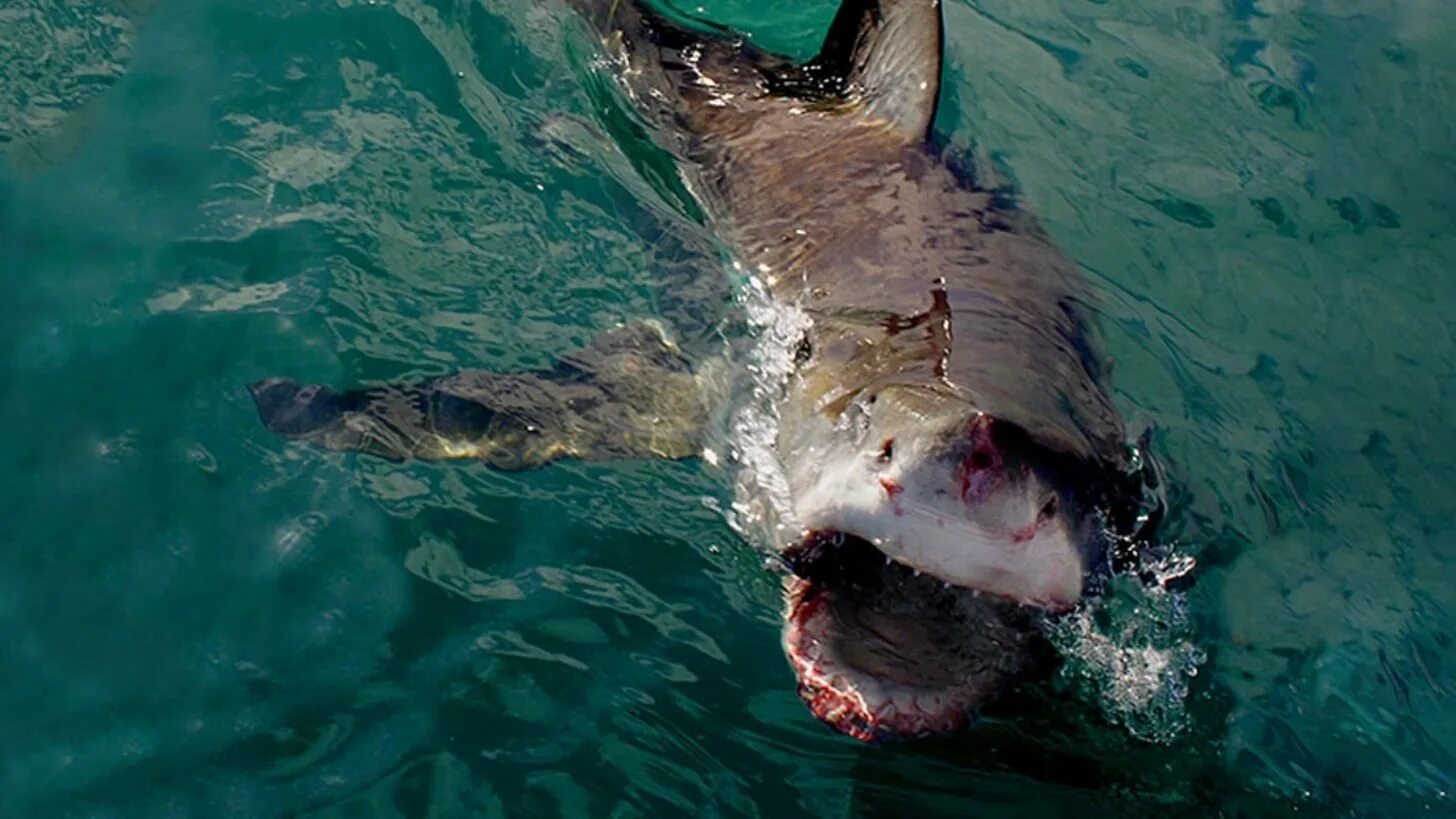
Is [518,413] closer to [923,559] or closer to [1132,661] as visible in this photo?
[923,559]

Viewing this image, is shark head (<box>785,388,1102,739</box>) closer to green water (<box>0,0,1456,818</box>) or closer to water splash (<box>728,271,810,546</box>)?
water splash (<box>728,271,810,546</box>)

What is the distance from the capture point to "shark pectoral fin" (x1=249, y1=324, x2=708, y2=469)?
12.4ft

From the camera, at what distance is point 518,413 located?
154 inches

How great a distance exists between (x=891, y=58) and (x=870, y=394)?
1889 millimetres

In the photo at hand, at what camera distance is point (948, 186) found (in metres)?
4.56

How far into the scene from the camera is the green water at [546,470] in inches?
128

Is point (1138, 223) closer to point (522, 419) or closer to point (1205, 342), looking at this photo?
point (1205, 342)

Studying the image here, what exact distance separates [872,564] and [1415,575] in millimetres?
1901

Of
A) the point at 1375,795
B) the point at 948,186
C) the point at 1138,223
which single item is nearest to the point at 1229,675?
the point at 1375,795

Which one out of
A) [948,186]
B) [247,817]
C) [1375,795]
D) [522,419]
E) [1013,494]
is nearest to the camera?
[1013,494]

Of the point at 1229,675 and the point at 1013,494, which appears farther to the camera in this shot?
the point at 1229,675

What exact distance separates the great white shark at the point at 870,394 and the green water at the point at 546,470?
5.4 inches

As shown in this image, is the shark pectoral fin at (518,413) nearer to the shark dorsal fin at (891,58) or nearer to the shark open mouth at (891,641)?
the shark open mouth at (891,641)

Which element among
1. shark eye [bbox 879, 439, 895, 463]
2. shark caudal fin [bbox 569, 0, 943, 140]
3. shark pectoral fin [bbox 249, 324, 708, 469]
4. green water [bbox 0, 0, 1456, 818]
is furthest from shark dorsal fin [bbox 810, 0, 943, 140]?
shark eye [bbox 879, 439, 895, 463]
